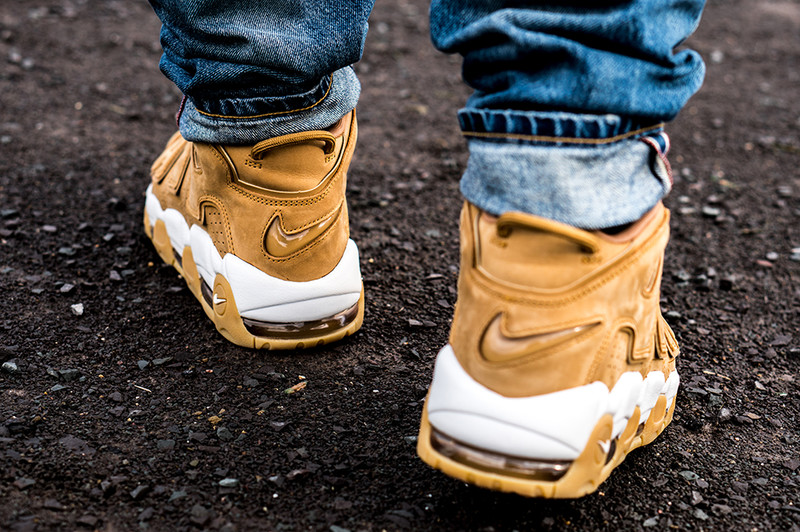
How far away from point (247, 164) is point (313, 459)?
653 millimetres

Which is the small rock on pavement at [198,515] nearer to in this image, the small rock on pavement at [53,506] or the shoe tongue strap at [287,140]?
the small rock on pavement at [53,506]

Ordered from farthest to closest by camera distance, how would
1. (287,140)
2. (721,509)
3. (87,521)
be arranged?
(287,140) < (721,509) < (87,521)

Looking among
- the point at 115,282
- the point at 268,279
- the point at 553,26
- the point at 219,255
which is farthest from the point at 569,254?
the point at 115,282

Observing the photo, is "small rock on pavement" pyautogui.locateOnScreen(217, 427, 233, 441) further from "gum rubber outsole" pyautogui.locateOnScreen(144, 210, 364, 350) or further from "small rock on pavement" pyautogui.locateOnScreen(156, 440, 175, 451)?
"gum rubber outsole" pyautogui.locateOnScreen(144, 210, 364, 350)

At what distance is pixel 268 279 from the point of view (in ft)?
5.59

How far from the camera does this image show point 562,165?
3.87 ft

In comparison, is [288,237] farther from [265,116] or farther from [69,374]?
[69,374]

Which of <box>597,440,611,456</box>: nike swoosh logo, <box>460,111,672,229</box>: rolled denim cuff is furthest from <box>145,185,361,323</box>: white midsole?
A: <box>597,440,611,456</box>: nike swoosh logo

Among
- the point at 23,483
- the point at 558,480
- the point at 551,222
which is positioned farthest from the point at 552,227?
the point at 23,483

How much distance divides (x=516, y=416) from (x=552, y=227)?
306mm

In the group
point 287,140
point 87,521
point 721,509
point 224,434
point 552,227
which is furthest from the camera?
point 287,140

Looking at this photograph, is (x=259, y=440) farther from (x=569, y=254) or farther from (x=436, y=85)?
(x=436, y=85)

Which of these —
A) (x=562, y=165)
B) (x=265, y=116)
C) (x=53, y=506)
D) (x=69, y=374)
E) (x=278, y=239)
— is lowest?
(x=69, y=374)

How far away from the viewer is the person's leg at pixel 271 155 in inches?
62.5
